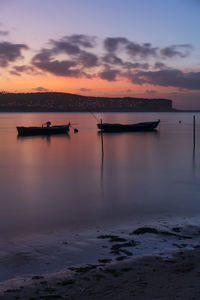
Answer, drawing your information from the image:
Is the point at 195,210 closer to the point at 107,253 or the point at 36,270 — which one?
the point at 107,253

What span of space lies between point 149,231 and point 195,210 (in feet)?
9.90

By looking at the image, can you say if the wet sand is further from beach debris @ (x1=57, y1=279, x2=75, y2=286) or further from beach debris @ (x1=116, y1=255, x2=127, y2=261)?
beach debris @ (x1=116, y1=255, x2=127, y2=261)

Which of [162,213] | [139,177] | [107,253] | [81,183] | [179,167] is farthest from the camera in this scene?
[179,167]

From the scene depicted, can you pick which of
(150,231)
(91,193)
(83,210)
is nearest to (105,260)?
(150,231)

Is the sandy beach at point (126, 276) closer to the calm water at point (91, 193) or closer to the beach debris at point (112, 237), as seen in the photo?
the beach debris at point (112, 237)

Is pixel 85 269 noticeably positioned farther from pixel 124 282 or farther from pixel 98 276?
pixel 124 282

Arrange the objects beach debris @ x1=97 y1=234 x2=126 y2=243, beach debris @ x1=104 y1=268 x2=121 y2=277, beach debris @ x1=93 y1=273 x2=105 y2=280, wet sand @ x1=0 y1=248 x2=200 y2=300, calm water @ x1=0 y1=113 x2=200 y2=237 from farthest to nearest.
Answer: calm water @ x1=0 y1=113 x2=200 y2=237 → beach debris @ x1=97 y1=234 x2=126 y2=243 → beach debris @ x1=104 y1=268 x2=121 y2=277 → beach debris @ x1=93 y1=273 x2=105 y2=280 → wet sand @ x1=0 y1=248 x2=200 y2=300

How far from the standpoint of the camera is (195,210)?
10.4m

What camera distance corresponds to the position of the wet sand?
475 cm

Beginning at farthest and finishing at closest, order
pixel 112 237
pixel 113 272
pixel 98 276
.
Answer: pixel 112 237 < pixel 113 272 < pixel 98 276

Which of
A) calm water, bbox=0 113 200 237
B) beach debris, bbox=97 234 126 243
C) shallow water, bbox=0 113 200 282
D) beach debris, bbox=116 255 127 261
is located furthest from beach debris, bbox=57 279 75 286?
calm water, bbox=0 113 200 237

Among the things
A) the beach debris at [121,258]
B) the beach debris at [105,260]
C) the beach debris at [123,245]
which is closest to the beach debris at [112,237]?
the beach debris at [123,245]

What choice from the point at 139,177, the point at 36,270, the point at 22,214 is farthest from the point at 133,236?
the point at 139,177

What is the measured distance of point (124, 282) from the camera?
5168mm
